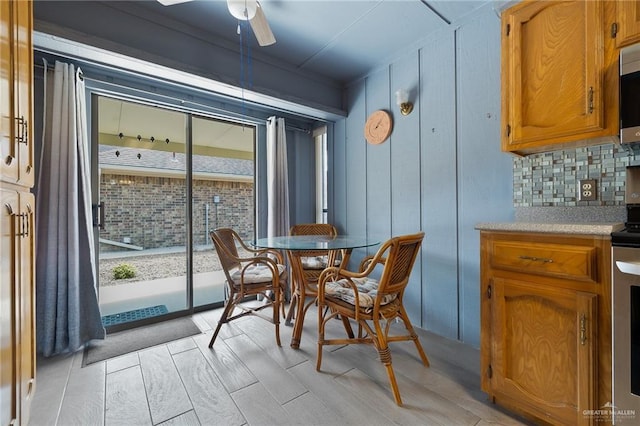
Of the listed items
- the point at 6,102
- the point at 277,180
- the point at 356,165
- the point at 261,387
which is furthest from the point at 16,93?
the point at 356,165

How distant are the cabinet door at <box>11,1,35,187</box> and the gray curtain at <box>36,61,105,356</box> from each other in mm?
1052

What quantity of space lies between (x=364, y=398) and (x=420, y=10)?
2.71m

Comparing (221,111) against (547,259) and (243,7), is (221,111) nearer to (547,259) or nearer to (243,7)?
(243,7)

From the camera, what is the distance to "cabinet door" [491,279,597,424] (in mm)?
1181

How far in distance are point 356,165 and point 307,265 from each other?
128cm

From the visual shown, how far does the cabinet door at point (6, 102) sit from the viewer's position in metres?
0.90

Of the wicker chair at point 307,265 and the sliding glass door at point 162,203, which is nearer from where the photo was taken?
the wicker chair at point 307,265

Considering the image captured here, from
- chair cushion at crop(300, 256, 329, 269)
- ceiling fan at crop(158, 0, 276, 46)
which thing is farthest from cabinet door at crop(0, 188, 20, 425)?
chair cushion at crop(300, 256, 329, 269)

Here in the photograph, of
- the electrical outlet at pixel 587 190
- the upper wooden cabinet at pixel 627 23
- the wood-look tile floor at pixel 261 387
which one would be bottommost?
the wood-look tile floor at pixel 261 387

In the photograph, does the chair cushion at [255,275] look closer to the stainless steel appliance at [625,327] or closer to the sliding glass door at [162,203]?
the sliding glass door at [162,203]

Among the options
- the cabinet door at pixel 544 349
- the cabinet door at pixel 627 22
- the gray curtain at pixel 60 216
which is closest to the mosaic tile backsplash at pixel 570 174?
the cabinet door at pixel 627 22

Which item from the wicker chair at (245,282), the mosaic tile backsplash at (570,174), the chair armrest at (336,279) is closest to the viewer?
the mosaic tile backsplash at (570,174)

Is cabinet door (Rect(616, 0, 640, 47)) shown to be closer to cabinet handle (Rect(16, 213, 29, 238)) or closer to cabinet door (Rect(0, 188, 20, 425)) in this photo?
cabinet door (Rect(0, 188, 20, 425))

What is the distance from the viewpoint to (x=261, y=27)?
181 cm
